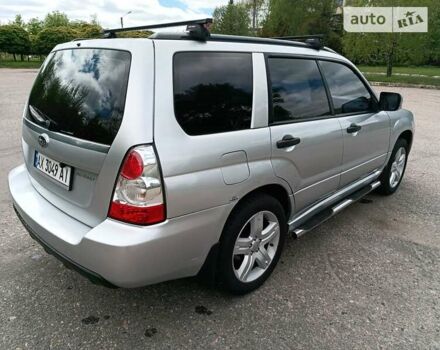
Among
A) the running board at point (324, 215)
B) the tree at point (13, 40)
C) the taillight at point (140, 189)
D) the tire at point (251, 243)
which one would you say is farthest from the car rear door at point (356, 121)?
the tree at point (13, 40)

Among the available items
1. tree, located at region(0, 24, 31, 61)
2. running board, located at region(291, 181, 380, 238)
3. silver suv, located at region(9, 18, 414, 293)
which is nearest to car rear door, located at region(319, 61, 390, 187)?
running board, located at region(291, 181, 380, 238)

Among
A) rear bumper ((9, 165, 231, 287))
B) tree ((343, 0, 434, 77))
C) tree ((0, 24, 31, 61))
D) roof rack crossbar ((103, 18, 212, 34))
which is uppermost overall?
tree ((0, 24, 31, 61))

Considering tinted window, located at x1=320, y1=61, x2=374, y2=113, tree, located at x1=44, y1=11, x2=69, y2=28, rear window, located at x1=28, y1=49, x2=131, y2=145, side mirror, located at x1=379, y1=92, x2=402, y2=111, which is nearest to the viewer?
rear window, located at x1=28, y1=49, x2=131, y2=145

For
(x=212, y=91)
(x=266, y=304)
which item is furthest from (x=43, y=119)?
(x=266, y=304)

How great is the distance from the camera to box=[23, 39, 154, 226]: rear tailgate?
2.00 meters

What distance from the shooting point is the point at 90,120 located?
7.12ft

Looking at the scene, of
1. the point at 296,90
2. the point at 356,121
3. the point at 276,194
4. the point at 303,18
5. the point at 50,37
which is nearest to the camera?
the point at 276,194

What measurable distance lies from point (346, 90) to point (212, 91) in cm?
184

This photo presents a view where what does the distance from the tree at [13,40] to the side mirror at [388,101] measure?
134ft

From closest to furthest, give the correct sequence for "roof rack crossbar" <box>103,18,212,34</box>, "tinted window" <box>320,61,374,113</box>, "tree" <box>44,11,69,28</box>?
"roof rack crossbar" <box>103,18,212,34</box> < "tinted window" <box>320,61,374,113</box> < "tree" <box>44,11,69,28</box>

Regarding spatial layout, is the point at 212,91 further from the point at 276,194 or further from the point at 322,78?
the point at 322,78

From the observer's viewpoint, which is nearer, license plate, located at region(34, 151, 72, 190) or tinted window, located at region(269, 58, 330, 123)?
license plate, located at region(34, 151, 72, 190)

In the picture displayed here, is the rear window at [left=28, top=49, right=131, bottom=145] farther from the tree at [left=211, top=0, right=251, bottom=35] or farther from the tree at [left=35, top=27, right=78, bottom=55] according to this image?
the tree at [left=211, top=0, right=251, bottom=35]

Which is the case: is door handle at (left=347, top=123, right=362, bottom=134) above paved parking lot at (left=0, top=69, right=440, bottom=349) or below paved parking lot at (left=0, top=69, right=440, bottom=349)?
above
